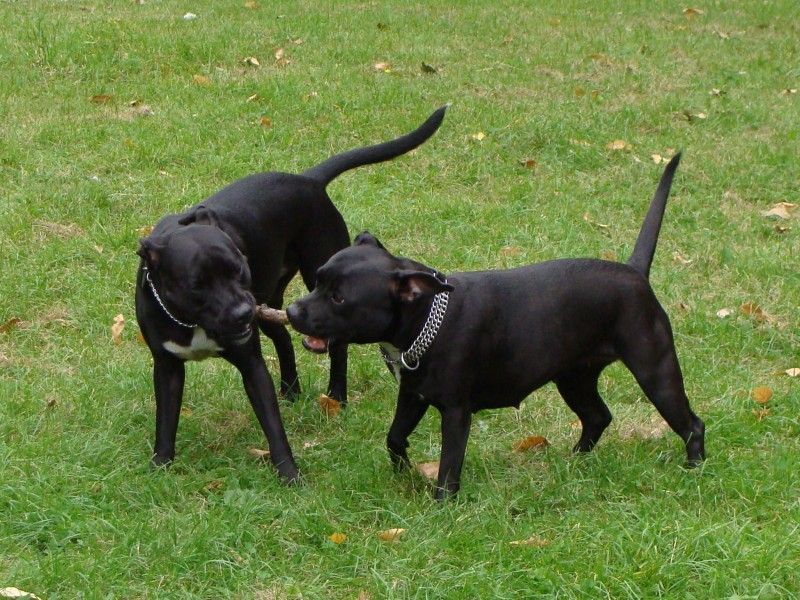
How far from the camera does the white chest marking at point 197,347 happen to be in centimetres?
481

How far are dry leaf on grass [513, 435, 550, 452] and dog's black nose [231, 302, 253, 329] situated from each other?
4.74 feet

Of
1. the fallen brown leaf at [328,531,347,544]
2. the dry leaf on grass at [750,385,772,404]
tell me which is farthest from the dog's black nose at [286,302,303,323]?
the dry leaf on grass at [750,385,772,404]

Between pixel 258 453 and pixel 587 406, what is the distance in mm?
1475

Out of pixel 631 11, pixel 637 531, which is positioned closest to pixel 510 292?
pixel 637 531

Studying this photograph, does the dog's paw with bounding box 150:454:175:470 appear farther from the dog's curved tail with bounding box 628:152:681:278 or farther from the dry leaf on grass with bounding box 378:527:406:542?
the dog's curved tail with bounding box 628:152:681:278

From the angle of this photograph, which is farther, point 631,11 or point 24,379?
point 631,11

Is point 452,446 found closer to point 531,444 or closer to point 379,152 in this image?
point 531,444

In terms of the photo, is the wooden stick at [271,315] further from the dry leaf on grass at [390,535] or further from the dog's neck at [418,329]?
the dry leaf on grass at [390,535]

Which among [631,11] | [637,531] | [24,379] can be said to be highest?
[637,531]

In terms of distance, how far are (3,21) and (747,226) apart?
7192 millimetres

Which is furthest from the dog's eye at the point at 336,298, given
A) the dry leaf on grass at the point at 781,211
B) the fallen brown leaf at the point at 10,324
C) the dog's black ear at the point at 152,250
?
A: the dry leaf on grass at the point at 781,211

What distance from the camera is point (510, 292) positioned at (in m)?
4.82

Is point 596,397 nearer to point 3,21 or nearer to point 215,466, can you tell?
point 215,466

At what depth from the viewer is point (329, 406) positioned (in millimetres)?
5684
